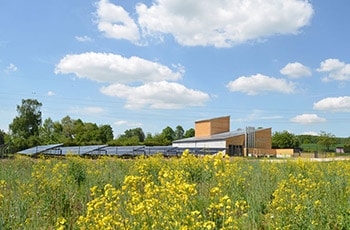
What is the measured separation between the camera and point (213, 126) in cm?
4847

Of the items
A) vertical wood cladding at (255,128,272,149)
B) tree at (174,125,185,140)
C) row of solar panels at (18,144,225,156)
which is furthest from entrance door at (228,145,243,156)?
tree at (174,125,185,140)

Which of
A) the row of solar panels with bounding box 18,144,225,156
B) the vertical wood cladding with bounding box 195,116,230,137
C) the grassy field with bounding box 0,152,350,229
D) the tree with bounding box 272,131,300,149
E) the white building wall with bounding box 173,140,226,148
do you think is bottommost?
the grassy field with bounding box 0,152,350,229

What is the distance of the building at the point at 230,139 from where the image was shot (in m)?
41.9

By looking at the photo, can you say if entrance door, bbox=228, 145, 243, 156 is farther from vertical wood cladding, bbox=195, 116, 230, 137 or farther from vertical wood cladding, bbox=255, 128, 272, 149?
vertical wood cladding, bbox=195, 116, 230, 137

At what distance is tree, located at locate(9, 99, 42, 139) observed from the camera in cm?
5750

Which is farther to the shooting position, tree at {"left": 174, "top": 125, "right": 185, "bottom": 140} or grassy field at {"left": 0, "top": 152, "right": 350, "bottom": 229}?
tree at {"left": 174, "top": 125, "right": 185, "bottom": 140}

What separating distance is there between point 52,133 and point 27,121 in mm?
5876

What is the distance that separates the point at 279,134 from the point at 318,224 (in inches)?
2462

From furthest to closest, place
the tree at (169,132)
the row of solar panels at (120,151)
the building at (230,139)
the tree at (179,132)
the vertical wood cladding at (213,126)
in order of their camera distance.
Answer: the tree at (179,132), the tree at (169,132), the vertical wood cladding at (213,126), the building at (230,139), the row of solar panels at (120,151)

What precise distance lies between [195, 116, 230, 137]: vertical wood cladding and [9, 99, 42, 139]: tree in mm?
29380

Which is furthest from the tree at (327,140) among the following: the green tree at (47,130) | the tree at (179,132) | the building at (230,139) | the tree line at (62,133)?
the green tree at (47,130)

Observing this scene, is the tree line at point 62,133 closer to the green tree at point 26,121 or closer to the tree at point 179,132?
the green tree at point 26,121

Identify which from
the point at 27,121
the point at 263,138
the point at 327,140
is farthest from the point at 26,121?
the point at 327,140

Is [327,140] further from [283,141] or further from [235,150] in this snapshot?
[235,150]
